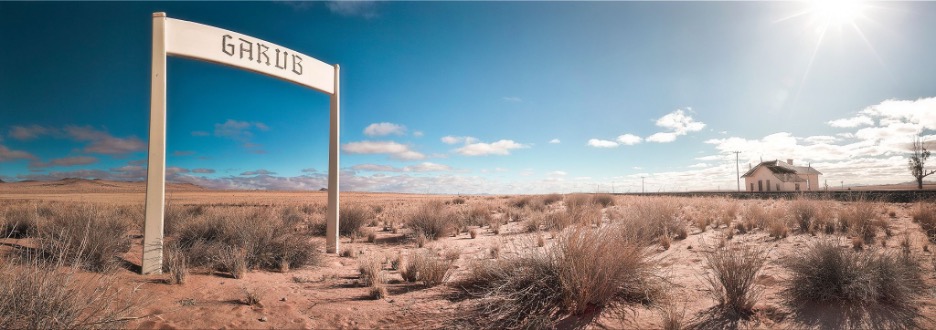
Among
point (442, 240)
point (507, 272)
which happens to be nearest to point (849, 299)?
point (507, 272)

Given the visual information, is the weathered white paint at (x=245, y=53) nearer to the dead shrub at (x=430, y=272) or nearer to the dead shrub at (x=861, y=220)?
the dead shrub at (x=430, y=272)

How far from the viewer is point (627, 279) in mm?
4430

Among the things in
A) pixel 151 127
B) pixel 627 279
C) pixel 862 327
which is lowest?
pixel 862 327

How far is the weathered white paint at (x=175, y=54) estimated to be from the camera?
535 centimetres

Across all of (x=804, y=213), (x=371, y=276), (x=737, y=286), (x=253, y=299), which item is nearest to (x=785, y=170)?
(x=804, y=213)

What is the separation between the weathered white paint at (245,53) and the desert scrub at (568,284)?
17.1 feet

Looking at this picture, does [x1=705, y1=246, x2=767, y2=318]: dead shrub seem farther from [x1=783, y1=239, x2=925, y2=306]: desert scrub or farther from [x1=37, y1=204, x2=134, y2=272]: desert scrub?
[x1=37, y1=204, x2=134, y2=272]: desert scrub

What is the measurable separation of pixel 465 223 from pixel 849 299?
9.84 m

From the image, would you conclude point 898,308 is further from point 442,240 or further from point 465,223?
point 465,223

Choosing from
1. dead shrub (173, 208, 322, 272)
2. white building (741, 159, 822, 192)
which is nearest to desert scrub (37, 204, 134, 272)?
dead shrub (173, 208, 322, 272)

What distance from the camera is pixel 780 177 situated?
44.1 meters

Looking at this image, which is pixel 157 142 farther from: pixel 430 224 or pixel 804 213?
pixel 804 213

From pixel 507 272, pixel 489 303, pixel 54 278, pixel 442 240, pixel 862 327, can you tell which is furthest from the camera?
pixel 442 240

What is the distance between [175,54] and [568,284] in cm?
619
